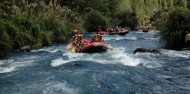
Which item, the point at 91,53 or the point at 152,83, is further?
the point at 91,53

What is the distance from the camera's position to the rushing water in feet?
47.5

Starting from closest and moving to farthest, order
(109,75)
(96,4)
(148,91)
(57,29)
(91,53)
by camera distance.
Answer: (148,91) → (109,75) → (91,53) → (57,29) → (96,4)

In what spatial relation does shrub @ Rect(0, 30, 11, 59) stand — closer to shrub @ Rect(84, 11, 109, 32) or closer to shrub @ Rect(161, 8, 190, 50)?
shrub @ Rect(161, 8, 190, 50)

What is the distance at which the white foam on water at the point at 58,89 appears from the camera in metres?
14.0

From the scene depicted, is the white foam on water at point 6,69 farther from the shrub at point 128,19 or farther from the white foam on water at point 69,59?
the shrub at point 128,19

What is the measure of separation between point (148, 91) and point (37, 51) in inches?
582

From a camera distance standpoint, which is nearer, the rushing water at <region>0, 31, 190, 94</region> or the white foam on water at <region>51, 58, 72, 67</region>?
the rushing water at <region>0, 31, 190, 94</region>

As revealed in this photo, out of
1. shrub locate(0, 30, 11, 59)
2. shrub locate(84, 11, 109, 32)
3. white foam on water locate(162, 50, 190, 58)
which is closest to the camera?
shrub locate(0, 30, 11, 59)

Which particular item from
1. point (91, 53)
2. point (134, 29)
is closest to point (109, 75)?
point (91, 53)

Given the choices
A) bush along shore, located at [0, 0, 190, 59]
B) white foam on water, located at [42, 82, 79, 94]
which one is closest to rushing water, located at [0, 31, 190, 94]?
white foam on water, located at [42, 82, 79, 94]

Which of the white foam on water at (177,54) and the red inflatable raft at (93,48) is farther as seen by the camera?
the red inflatable raft at (93,48)

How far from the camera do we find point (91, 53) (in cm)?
2511

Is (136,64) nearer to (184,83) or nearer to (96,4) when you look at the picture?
(184,83)

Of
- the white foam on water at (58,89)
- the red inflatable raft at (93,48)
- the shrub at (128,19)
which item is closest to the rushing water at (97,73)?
the white foam on water at (58,89)
